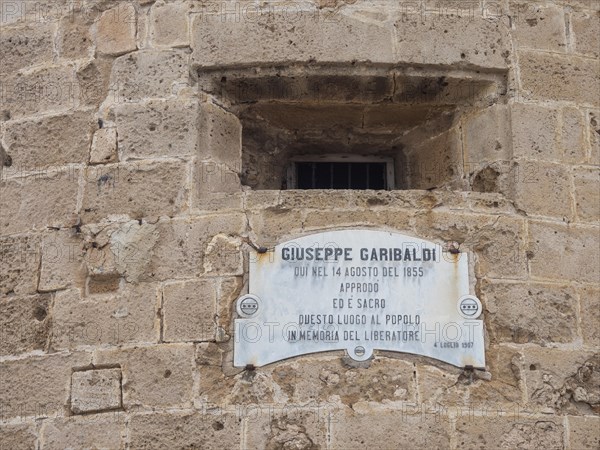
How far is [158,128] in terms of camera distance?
15.5 ft

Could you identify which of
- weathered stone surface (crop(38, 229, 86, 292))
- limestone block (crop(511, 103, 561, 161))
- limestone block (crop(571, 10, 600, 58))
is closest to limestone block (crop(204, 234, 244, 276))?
weathered stone surface (crop(38, 229, 86, 292))

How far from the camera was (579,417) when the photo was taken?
428 cm

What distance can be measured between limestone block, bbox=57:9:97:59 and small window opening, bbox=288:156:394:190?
3.87 feet

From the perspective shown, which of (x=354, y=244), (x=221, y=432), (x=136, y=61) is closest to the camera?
(x=221, y=432)

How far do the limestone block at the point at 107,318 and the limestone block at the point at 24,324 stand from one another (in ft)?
0.21

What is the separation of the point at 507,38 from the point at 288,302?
5.43 feet

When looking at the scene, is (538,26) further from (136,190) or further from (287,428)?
(287,428)

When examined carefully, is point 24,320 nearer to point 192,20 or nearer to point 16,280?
point 16,280

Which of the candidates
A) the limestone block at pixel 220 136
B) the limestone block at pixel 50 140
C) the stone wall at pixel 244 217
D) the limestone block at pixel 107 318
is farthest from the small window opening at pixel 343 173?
the limestone block at pixel 107 318

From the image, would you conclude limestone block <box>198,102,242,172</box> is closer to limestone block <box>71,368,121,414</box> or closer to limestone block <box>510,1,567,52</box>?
limestone block <box>71,368,121,414</box>

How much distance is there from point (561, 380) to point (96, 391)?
74.9 inches

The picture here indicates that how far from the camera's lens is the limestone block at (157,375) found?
13.9 ft

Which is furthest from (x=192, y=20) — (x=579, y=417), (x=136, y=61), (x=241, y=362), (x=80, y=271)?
(x=579, y=417)

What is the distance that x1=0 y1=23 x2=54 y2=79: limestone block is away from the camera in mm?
5105
